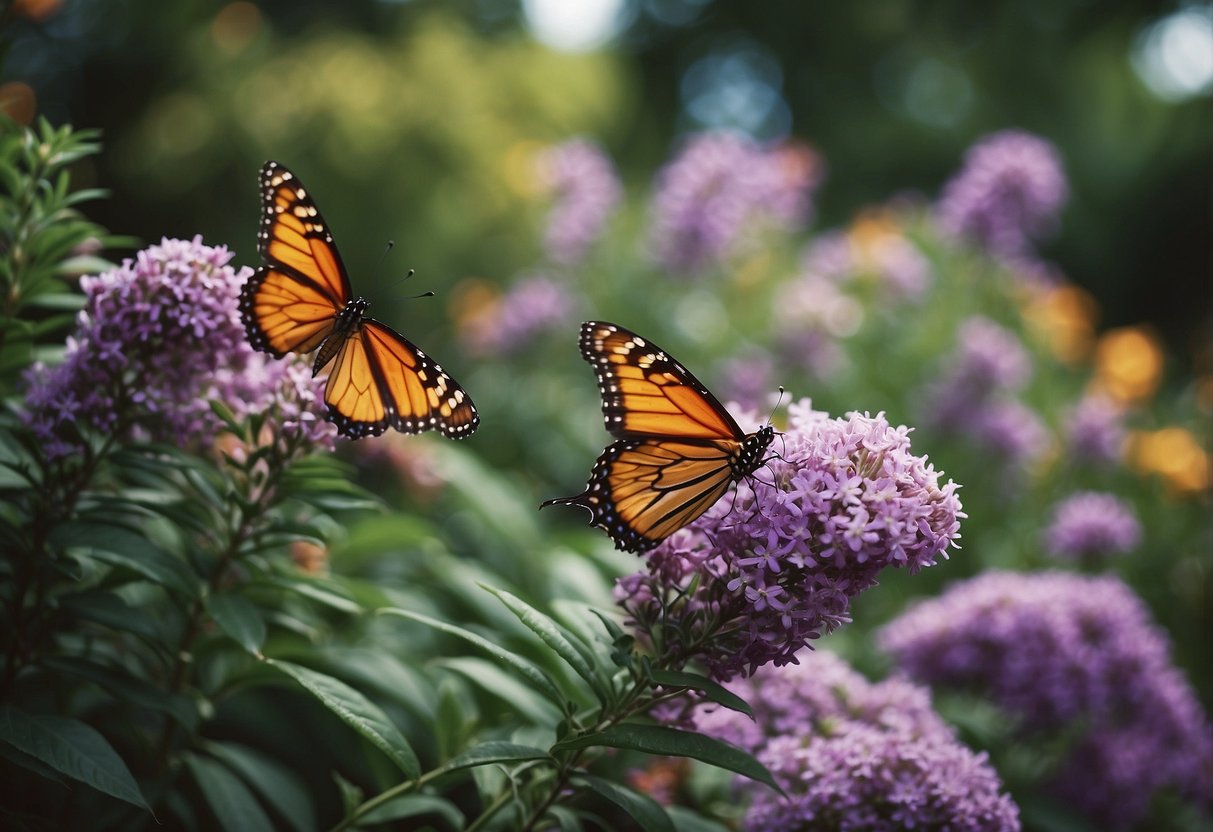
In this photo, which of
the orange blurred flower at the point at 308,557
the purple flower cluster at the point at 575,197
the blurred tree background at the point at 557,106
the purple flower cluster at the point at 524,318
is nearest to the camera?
the orange blurred flower at the point at 308,557

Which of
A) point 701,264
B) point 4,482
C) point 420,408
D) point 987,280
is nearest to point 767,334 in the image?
point 701,264

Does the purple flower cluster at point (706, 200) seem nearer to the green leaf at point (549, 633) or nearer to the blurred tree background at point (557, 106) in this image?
the blurred tree background at point (557, 106)

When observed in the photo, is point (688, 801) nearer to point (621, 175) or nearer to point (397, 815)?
point (397, 815)

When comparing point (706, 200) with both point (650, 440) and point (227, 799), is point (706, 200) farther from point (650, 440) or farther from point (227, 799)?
point (227, 799)

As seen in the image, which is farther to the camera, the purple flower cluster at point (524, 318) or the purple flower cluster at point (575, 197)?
the purple flower cluster at point (575, 197)

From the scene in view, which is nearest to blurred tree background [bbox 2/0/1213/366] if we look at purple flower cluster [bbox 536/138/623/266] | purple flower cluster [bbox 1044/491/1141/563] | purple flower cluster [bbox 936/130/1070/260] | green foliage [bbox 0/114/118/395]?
green foliage [bbox 0/114/118/395]

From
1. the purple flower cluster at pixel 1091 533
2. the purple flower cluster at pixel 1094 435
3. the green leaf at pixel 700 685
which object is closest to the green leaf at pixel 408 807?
the green leaf at pixel 700 685

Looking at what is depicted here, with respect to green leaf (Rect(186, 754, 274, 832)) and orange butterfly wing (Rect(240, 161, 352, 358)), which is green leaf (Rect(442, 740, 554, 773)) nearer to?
green leaf (Rect(186, 754, 274, 832))

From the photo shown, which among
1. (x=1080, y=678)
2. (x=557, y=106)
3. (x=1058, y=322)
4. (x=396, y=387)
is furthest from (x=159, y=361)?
(x=557, y=106)
